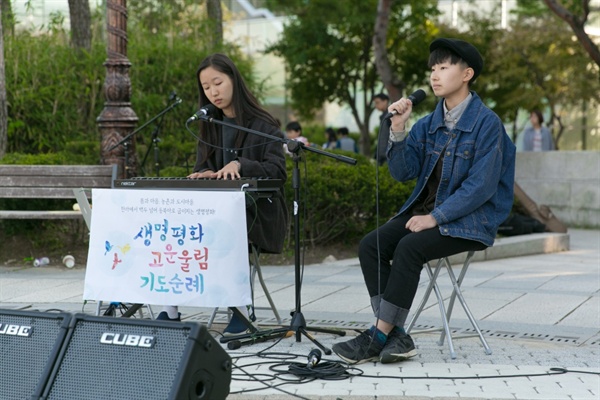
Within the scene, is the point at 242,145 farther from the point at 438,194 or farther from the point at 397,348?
the point at 397,348

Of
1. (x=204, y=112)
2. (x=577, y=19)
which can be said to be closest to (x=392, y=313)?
(x=204, y=112)

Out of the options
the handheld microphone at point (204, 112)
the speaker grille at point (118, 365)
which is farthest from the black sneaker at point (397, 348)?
the speaker grille at point (118, 365)

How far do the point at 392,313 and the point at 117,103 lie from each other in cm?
507

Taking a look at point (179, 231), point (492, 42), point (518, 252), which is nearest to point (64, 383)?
point (179, 231)

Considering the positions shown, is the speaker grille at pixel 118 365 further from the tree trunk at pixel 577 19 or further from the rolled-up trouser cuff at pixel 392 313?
the tree trunk at pixel 577 19

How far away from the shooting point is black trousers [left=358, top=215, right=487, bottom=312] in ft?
17.4

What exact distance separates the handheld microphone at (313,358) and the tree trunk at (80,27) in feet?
→ 28.0

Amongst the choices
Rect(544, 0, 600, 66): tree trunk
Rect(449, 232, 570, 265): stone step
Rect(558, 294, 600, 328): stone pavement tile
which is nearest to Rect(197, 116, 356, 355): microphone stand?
Rect(558, 294, 600, 328): stone pavement tile

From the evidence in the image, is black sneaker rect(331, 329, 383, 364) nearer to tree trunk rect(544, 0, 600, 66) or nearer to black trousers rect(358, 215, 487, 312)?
black trousers rect(358, 215, 487, 312)

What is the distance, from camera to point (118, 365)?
143 inches

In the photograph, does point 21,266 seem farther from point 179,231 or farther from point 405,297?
point 405,297

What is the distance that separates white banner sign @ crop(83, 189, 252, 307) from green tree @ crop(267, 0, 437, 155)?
54.3 feet

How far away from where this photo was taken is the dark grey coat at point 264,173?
19.3 feet

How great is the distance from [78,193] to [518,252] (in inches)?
233
